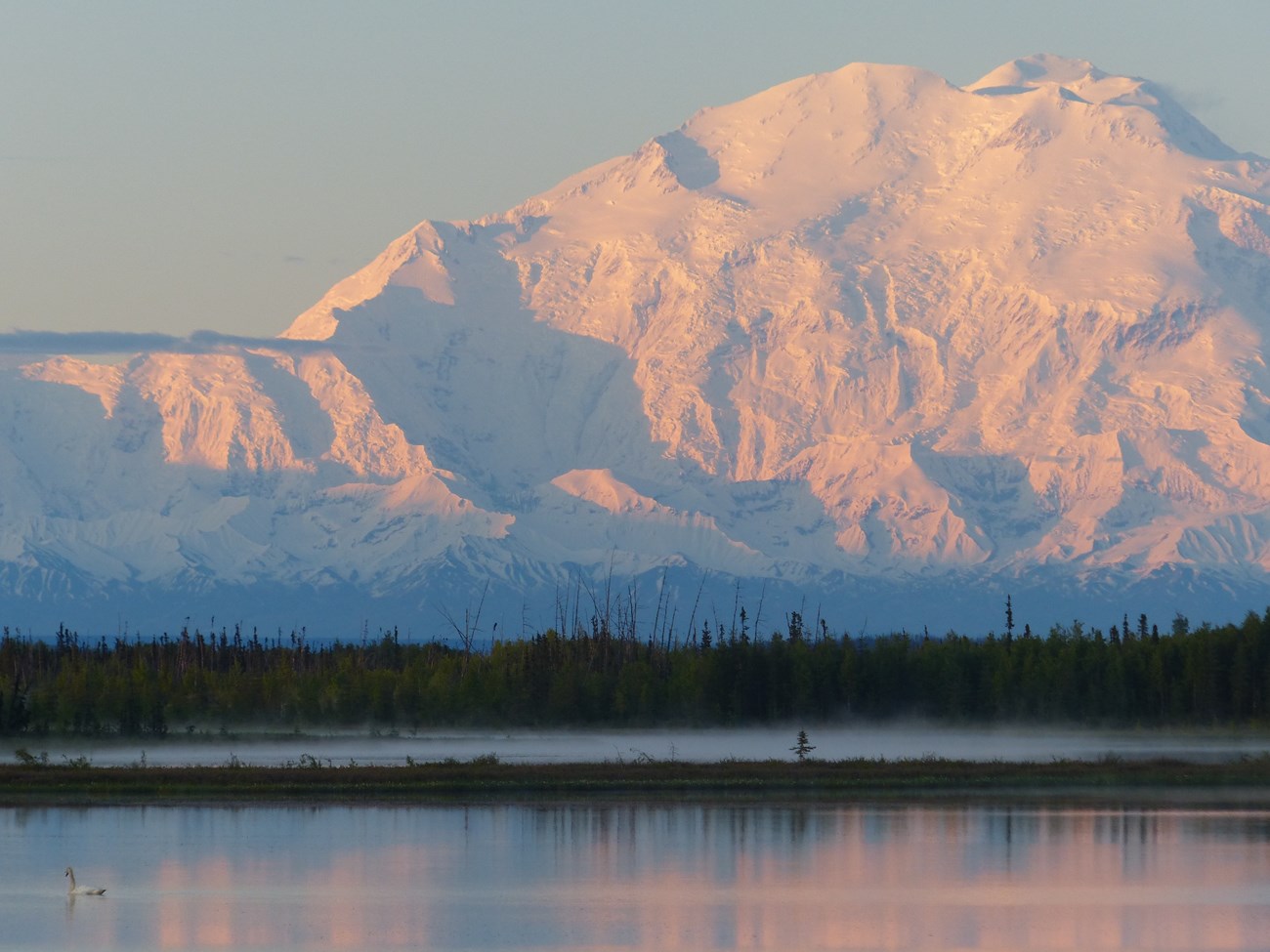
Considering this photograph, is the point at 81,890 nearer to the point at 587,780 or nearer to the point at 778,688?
the point at 587,780

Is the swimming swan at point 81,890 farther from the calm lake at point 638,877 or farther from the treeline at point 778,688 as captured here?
the treeline at point 778,688

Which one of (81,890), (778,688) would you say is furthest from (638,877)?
(778,688)

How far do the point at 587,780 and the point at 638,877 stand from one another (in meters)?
30.8

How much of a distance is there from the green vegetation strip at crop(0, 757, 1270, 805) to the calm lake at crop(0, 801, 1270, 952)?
607 cm

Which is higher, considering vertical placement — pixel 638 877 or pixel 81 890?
pixel 638 877

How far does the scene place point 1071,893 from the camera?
6656 cm

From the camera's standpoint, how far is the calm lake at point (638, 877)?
5978 centimetres

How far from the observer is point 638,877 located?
2763 inches

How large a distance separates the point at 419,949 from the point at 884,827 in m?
29.4

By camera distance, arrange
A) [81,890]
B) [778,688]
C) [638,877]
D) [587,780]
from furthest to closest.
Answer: [778,688] < [587,780] < [638,877] < [81,890]

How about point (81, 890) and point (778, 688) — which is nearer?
point (81, 890)

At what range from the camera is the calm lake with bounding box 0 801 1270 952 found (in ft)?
196

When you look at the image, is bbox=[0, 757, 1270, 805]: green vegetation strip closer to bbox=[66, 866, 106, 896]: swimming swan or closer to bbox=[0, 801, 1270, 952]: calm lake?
bbox=[0, 801, 1270, 952]: calm lake

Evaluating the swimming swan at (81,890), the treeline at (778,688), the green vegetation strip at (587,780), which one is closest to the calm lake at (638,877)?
the swimming swan at (81,890)
